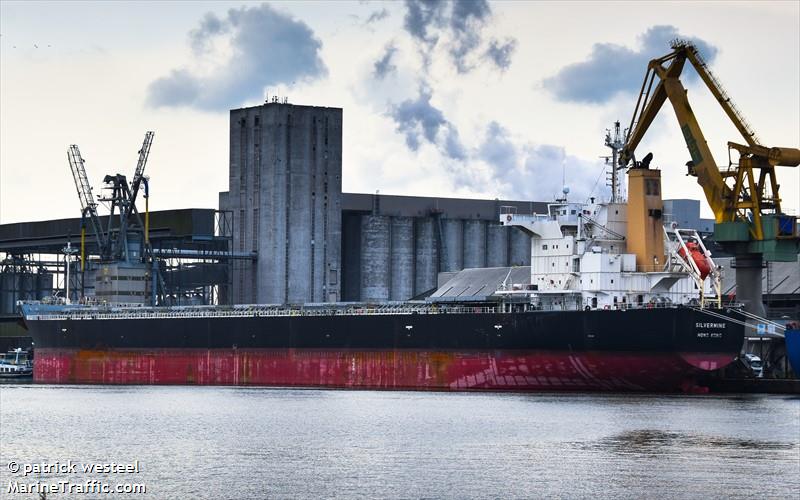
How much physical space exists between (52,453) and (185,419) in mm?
9968

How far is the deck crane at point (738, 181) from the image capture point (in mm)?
67688

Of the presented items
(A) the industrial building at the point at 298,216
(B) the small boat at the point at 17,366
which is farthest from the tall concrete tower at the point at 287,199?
(B) the small boat at the point at 17,366

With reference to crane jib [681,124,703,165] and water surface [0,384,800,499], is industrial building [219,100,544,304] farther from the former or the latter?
water surface [0,384,800,499]

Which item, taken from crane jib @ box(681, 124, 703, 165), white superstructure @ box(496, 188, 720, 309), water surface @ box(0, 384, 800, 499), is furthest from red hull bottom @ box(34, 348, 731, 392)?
crane jib @ box(681, 124, 703, 165)

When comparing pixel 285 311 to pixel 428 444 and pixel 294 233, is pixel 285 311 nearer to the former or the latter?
pixel 294 233

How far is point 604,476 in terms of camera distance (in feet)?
117

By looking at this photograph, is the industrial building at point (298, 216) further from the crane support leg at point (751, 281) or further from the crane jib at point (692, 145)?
the crane support leg at point (751, 281)

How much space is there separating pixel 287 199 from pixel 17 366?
1929 centimetres

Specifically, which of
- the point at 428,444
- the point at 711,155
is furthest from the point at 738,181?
the point at 428,444

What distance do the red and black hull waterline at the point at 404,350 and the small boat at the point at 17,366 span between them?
641cm

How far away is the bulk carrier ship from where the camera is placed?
5766cm

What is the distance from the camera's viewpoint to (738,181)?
6912cm

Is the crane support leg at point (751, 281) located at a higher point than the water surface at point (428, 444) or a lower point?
higher

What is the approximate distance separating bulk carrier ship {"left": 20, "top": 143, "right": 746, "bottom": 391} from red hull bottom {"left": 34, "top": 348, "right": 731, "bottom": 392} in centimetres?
5
